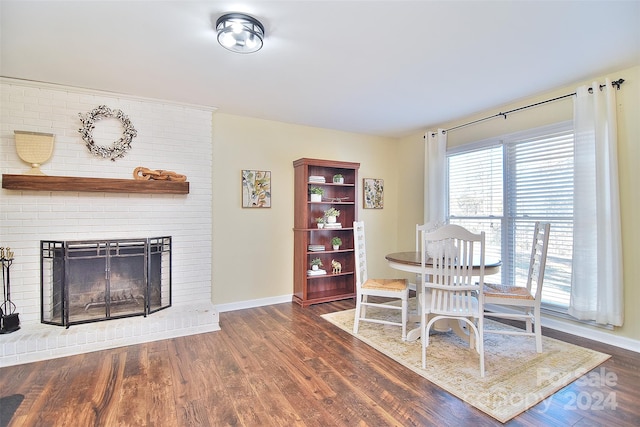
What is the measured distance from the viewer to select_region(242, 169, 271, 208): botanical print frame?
391 centimetres

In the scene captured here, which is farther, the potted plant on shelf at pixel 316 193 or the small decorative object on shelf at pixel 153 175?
the potted plant on shelf at pixel 316 193

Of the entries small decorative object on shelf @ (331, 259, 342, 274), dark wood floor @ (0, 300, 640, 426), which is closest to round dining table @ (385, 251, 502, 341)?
dark wood floor @ (0, 300, 640, 426)

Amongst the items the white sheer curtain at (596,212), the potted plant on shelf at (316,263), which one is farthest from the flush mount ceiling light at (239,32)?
the white sheer curtain at (596,212)

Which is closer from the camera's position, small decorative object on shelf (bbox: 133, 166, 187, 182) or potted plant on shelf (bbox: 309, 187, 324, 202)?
small decorative object on shelf (bbox: 133, 166, 187, 182)

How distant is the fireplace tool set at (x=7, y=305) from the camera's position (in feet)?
8.62

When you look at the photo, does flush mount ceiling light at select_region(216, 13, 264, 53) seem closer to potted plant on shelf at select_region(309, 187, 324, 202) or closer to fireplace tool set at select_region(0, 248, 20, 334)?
potted plant on shelf at select_region(309, 187, 324, 202)

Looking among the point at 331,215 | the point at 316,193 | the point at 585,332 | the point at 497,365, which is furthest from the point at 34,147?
the point at 585,332

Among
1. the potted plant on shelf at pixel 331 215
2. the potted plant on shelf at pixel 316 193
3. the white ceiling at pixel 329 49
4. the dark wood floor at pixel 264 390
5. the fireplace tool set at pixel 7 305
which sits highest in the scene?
the white ceiling at pixel 329 49

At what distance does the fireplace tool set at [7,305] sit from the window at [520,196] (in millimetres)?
4746

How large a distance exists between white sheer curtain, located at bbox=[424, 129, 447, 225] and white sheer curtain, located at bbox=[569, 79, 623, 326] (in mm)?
1460

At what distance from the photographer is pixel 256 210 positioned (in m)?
3.99

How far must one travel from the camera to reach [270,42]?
2180mm

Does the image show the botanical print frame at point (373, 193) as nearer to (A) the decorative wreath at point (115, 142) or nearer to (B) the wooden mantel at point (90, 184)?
(B) the wooden mantel at point (90, 184)

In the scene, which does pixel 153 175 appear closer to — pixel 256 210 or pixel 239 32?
pixel 256 210
